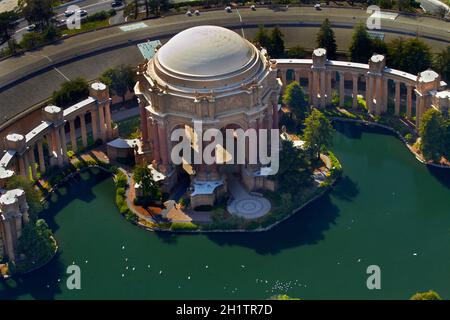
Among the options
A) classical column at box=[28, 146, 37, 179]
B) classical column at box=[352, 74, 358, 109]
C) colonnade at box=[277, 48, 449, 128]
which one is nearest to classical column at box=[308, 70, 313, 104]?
colonnade at box=[277, 48, 449, 128]

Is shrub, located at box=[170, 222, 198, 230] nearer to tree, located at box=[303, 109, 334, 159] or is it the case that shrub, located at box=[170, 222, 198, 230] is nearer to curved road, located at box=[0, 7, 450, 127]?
tree, located at box=[303, 109, 334, 159]

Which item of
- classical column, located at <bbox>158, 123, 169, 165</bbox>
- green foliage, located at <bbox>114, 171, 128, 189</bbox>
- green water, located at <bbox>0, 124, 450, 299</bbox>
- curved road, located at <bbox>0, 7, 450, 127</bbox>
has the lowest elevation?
green water, located at <bbox>0, 124, 450, 299</bbox>

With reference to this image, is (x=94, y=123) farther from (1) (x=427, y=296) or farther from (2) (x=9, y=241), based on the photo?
(1) (x=427, y=296)

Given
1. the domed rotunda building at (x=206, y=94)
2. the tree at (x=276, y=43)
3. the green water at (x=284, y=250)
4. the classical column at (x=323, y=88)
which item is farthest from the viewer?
the tree at (x=276, y=43)

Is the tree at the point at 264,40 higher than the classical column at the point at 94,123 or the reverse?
higher

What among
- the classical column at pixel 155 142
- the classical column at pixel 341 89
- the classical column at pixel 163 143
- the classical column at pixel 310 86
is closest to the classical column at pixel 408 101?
the classical column at pixel 341 89

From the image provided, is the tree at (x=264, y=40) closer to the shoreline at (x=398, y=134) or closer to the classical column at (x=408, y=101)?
the shoreline at (x=398, y=134)

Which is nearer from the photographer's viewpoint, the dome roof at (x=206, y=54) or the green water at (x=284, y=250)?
the green water at (x=284, y=250)
